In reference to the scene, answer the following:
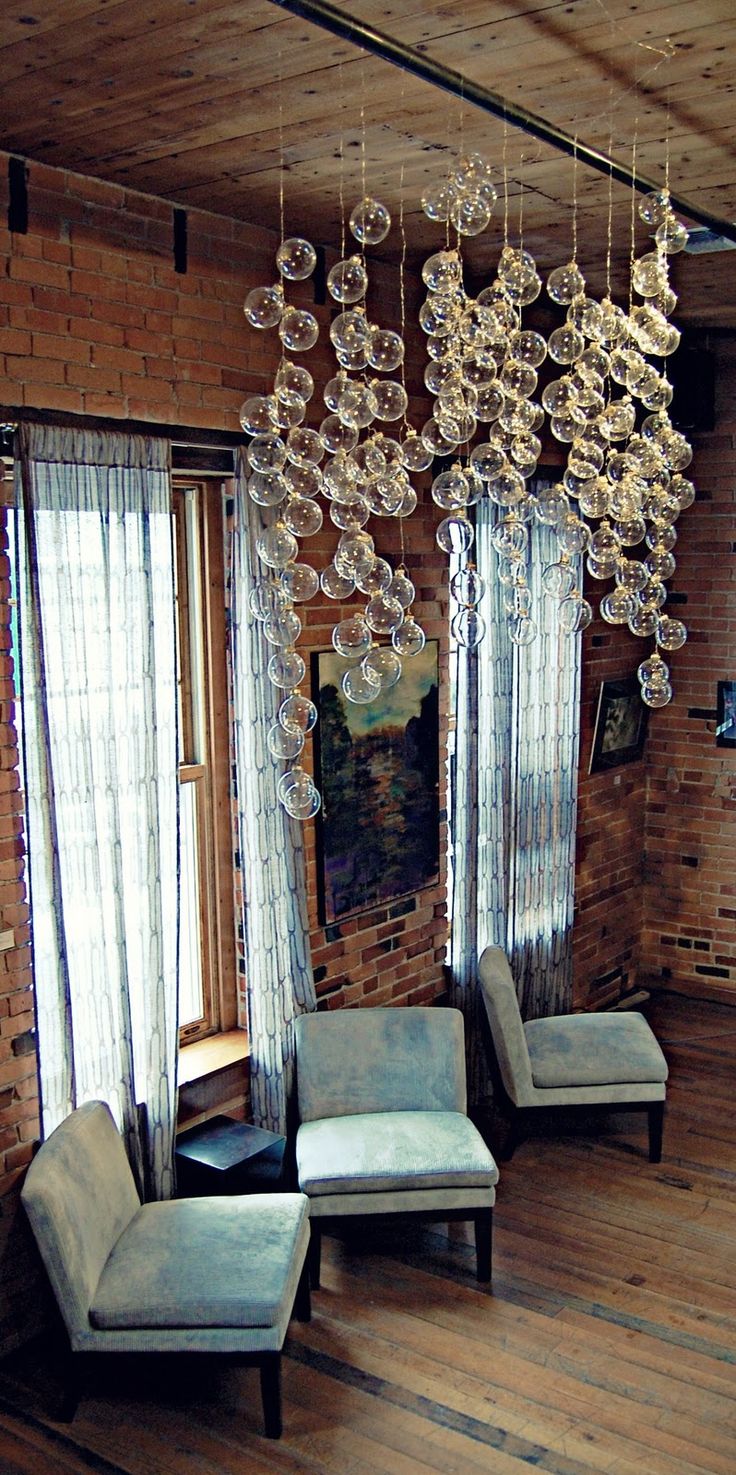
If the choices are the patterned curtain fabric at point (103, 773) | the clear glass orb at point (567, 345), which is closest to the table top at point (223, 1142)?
the patterned curtain fabric at point (103, 773)

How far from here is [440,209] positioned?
10.1 feet

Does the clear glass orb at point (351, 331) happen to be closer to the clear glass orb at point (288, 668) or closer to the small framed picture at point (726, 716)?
the clear glass orb at point (288, 668)

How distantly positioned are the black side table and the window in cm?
48

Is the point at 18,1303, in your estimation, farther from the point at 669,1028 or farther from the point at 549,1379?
the point at 669,1028

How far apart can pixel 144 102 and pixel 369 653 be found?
158 cm

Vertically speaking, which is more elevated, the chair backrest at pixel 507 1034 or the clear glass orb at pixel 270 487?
the clear glass orb at pixel 270 487

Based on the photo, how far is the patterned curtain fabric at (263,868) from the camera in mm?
4867

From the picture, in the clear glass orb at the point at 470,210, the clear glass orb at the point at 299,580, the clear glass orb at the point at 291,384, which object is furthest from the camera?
the clear glass orb at the point at 299,580

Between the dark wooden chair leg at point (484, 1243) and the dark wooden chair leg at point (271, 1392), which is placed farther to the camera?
the dark wooden chair leg at point (484, 1243)

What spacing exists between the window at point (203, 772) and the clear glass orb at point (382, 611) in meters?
1.77

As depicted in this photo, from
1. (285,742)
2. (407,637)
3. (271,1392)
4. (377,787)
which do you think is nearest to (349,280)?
(407,637)

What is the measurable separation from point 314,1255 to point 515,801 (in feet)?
8.52

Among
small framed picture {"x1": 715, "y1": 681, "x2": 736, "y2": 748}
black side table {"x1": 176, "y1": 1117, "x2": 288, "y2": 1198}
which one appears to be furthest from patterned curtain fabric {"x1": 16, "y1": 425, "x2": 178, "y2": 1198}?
small framed picture {"x1": 715, "y1": 681, "x2": 736, "y2": 748}

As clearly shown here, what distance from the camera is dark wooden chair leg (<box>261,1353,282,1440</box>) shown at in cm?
382
